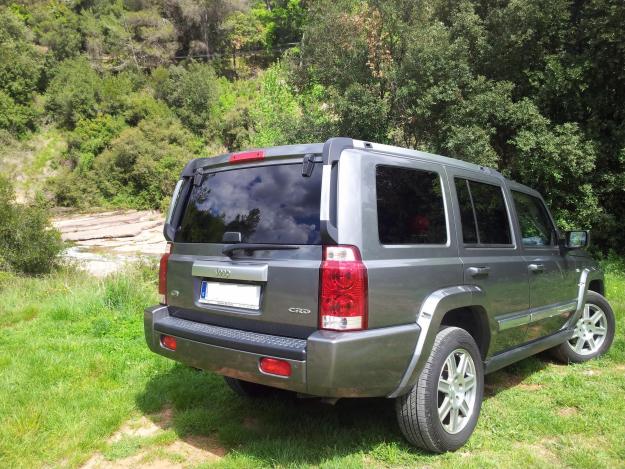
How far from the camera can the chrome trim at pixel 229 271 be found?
265 centimetres

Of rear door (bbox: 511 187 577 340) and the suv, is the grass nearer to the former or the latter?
the suv

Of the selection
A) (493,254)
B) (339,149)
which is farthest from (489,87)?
(339,149)

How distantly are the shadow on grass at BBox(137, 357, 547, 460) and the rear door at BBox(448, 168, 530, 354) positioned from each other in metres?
0.80

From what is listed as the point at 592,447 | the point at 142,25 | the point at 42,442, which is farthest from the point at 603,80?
the point at 142,25

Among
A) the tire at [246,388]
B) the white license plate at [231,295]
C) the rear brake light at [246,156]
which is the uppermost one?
the rear brake light at [246,156]

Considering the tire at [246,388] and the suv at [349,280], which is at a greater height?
the suv at [349,280]

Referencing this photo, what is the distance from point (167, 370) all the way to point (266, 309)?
2275 millimetres

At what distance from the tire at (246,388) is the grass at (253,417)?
78 mm

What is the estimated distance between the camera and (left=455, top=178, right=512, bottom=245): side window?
3.31m

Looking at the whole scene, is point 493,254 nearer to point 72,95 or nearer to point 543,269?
point 543,269

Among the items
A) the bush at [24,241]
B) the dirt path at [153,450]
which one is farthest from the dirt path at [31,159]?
the dirt path at [153,450]

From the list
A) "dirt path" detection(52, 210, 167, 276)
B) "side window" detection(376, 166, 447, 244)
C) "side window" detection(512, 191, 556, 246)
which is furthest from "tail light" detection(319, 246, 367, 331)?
"dirt path" detection(52, 210, 167, 276)

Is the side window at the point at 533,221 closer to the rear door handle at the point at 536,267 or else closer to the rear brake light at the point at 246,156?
the rear door handle at the point at 536,267

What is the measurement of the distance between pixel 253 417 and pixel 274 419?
7.1 inches
